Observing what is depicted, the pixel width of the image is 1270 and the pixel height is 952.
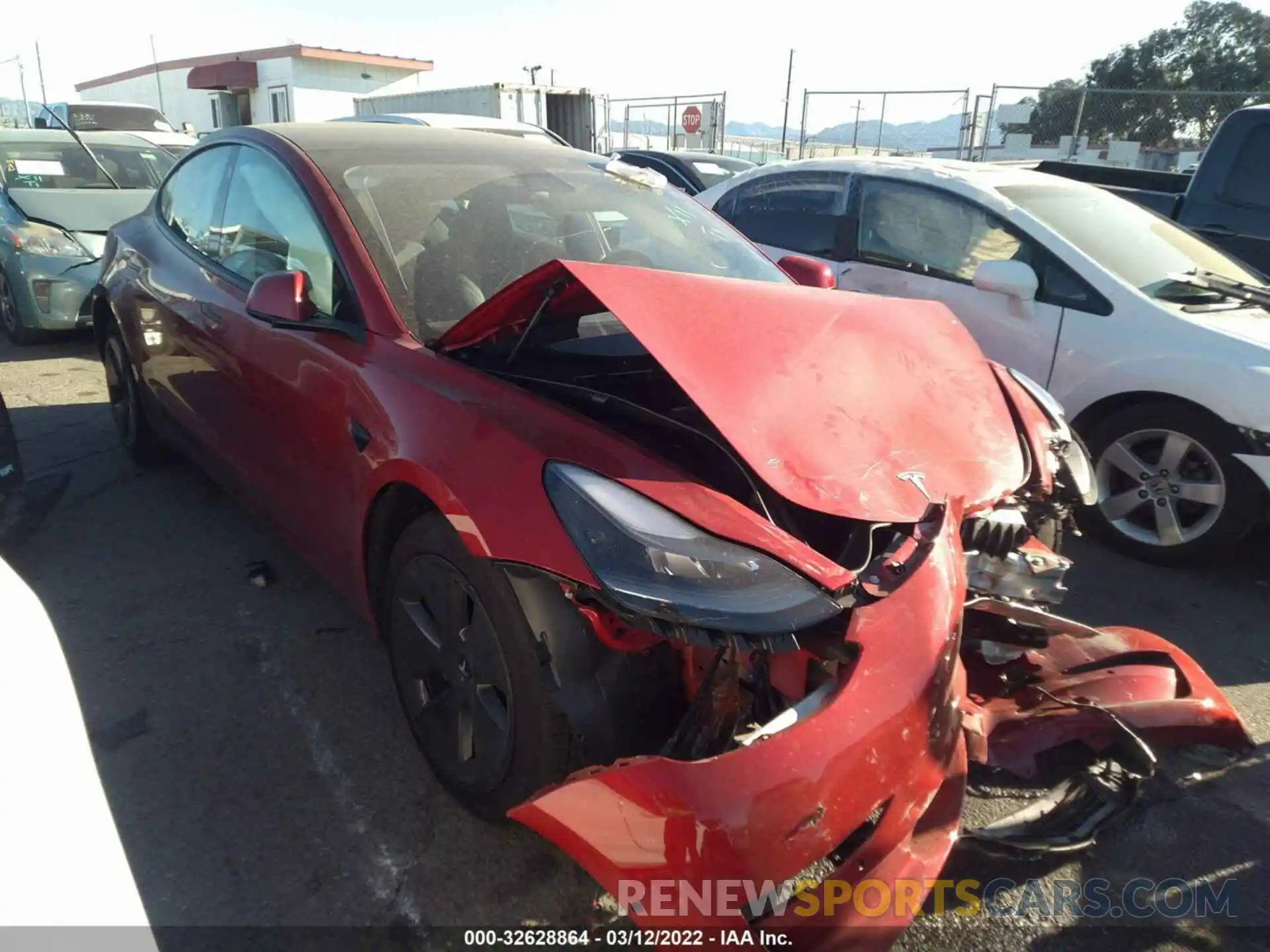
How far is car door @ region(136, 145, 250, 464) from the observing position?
3279 millimetres

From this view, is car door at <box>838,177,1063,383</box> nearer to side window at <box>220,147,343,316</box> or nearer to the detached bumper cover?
the detached bumper cover

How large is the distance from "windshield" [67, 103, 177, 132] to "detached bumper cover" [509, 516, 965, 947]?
51.3 feet

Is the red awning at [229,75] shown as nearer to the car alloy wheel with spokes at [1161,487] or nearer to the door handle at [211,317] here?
the door handle at [211,317]

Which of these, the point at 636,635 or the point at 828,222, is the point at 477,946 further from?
the point at 828,222

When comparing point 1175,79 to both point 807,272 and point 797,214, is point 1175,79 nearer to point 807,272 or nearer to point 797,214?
point 797,214

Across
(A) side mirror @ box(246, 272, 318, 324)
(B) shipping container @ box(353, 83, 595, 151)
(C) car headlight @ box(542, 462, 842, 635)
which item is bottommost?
(C) car headlight @ box(542, 462, 842, 635)

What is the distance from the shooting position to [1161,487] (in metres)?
3.93

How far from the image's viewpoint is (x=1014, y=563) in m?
2.10

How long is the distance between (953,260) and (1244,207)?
2.67 m

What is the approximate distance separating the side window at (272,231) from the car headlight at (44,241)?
14.4ft

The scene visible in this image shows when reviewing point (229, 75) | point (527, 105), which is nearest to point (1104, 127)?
point (527, 105)

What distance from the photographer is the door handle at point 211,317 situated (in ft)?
10.5

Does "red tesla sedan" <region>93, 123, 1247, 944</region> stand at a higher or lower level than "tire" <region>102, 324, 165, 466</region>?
higher

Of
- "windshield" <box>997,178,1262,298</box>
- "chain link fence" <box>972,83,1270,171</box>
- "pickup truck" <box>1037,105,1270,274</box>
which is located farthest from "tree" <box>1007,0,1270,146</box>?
"windshield" <box>997,178,1262,298</box>
